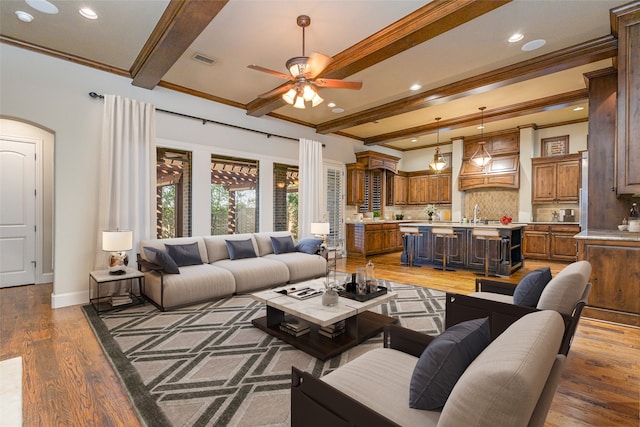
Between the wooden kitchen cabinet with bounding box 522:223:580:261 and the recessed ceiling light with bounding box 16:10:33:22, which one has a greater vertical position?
the recessed ceiling light with bounding box 16:10:33:22

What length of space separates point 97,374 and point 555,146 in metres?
9.59

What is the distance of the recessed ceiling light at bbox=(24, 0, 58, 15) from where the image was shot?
288 cm

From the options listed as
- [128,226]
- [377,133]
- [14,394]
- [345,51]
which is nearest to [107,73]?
[128,226]

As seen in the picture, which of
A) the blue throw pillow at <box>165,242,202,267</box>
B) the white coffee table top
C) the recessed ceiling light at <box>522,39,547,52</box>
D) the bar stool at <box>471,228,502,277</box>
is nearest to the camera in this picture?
the white coffee table top

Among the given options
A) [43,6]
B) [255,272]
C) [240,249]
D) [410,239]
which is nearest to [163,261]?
[255,272]

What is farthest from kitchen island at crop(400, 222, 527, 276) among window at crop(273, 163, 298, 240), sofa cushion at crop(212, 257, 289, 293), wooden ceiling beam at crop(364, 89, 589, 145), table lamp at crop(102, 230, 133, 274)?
table lamp at crop(102, 230, 133, 274)

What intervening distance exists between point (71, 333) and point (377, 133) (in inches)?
286

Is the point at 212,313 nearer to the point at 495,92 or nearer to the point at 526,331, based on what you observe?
the point at 526,331

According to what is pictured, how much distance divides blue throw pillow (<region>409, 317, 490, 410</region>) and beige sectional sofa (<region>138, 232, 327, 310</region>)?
3254 millimetres

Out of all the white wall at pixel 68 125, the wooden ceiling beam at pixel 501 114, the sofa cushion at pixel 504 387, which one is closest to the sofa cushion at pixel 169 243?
the white wall at pixel 68 125

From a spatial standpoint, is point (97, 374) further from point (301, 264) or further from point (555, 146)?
point (555, 146)

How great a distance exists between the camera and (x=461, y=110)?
6.19 meters

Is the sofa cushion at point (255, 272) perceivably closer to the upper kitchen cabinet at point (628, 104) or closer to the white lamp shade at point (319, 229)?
the white lamp shade at point (319, 229)

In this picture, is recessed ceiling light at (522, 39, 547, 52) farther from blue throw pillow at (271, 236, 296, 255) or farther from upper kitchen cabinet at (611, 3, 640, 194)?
blue throw pillow at (271, 236, 296, 255)
